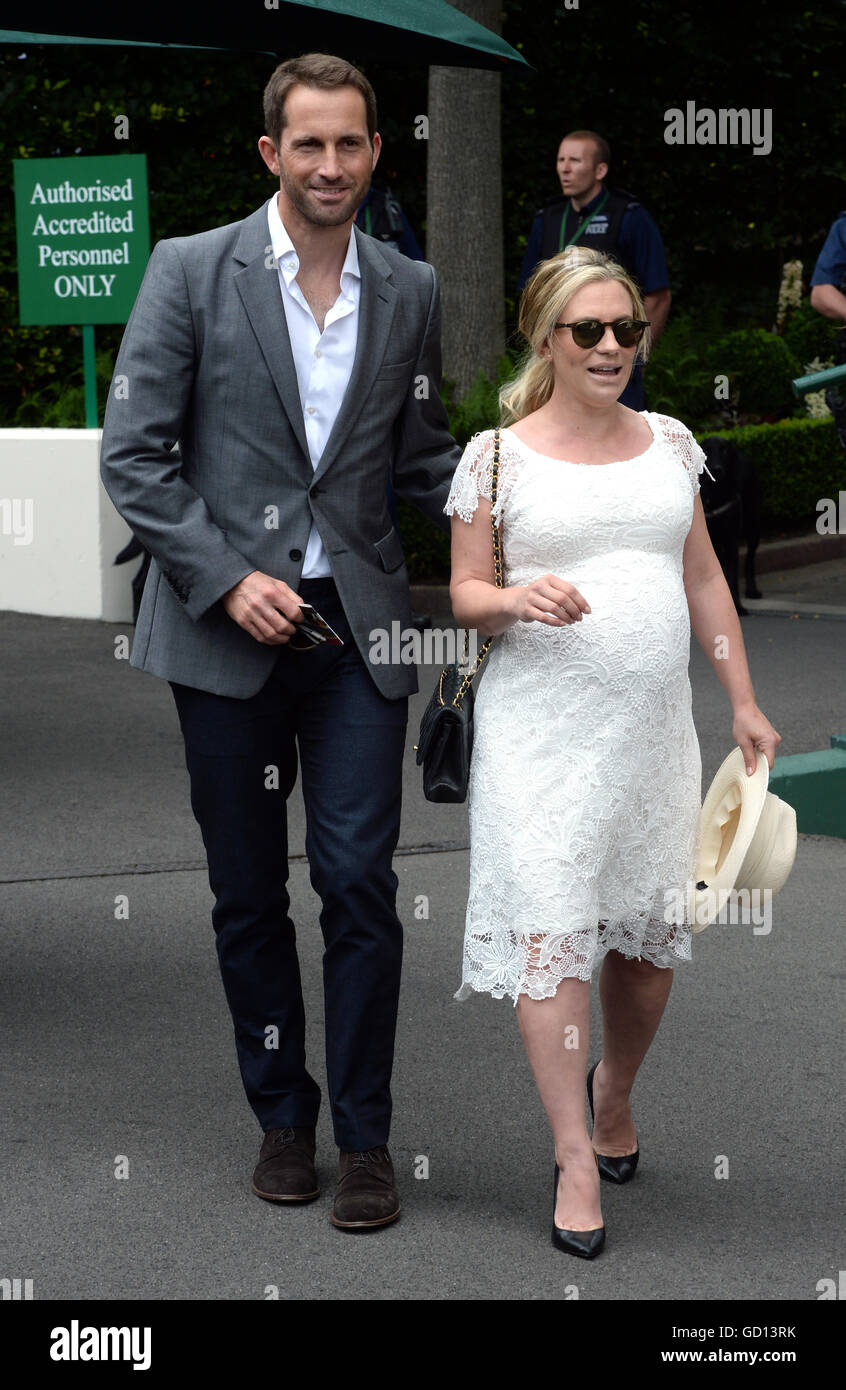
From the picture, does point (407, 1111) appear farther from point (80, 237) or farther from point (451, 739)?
point (80, 237)

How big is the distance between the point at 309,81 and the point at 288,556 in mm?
838

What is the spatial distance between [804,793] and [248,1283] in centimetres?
351

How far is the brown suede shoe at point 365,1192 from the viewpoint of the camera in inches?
135

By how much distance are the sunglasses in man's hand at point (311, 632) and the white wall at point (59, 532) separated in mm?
7109

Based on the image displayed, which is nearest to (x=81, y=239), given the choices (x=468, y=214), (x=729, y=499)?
(x=468, y=214)

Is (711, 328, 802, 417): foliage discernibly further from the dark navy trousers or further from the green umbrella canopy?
the dark navy trousers

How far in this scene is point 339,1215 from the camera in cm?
344

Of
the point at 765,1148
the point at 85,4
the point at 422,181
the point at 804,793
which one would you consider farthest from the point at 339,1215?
the point at 422,181

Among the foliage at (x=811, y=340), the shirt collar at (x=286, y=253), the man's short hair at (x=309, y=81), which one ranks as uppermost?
the man's short hair at (x=309, y=81)

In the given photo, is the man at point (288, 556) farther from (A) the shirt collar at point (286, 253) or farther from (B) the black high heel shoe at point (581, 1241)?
(B) the black high heel shoe at point (581, 1241)

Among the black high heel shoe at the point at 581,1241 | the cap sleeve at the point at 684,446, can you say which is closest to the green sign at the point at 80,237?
the cap sleeve at the point at 684,446

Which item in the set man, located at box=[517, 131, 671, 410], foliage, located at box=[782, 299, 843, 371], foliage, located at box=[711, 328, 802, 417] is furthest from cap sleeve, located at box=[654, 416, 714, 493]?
foliage, located at box=[782, 299, 843, 371]
